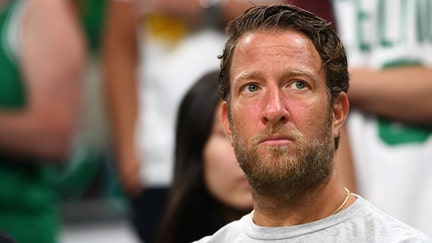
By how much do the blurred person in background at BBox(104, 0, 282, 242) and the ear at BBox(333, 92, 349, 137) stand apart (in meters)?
1.86

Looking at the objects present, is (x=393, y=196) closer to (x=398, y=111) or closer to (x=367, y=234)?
(x=398, y=111)

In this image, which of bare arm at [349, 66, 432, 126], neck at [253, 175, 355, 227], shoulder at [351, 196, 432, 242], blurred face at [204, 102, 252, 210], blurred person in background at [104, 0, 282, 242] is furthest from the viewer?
blurred person in background at [104, 0, 282, 242]

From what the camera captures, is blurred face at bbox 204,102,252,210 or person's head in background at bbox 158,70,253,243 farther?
person's head in background at bbox 158,70,253,243

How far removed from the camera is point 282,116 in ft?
9.41

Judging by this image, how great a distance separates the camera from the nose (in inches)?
113

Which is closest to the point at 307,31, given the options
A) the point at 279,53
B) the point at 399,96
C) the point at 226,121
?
the point at 279,53

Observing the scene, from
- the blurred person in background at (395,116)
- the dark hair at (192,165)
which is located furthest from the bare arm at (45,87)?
the blurred person in background at (395,116)

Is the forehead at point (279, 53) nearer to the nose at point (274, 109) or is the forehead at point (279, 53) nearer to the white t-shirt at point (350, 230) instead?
the nose at point (274, 109)

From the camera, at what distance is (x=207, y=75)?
4629mm

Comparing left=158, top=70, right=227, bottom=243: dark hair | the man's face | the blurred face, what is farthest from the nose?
left=158, top=70, right=227, bottom=243: dark hair

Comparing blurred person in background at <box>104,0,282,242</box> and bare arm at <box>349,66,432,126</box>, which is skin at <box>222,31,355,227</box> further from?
blurred person in background at <box>104,0,282,242</box>

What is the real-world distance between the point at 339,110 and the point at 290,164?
24 cm

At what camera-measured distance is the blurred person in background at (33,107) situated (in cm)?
437

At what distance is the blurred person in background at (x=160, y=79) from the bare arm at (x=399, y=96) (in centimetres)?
89
